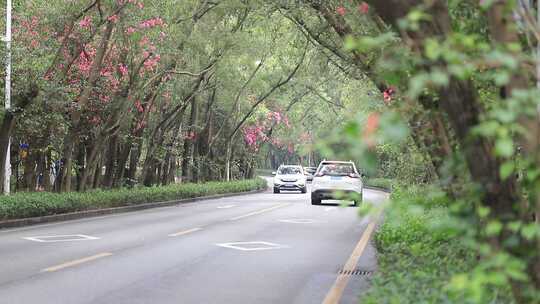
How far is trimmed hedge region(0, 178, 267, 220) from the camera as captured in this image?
1817 cm

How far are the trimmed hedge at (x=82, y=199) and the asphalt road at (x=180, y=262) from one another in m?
0.85

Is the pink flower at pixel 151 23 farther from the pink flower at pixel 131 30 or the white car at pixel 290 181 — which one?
the white car at pixel 290 181

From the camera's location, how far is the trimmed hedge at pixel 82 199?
59.6 ft

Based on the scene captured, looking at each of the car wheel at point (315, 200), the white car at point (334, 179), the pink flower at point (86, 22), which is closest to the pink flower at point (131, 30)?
the pink flower at point (86, 22)

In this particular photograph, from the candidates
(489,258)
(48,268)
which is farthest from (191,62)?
(489,258)

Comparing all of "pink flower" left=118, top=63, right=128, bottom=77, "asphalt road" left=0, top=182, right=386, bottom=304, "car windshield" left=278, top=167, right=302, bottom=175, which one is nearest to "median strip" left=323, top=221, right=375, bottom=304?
"asphalt road" left=0, top=182, right=386, bottom=304

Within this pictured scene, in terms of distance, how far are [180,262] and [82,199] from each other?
11.4 m

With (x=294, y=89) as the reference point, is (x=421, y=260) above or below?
below

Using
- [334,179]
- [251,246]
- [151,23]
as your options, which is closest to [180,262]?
[251,246]

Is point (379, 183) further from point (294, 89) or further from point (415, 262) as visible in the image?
point (415, 262)

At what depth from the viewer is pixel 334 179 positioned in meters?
27.4

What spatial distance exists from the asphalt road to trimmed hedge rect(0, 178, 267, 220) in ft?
2.80

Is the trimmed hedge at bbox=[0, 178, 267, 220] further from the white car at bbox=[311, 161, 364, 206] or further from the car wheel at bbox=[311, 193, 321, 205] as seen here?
the white car at bbox=[311, 161, 364, 206]

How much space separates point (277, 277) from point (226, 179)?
36.5 meters
